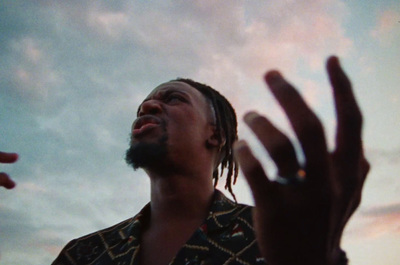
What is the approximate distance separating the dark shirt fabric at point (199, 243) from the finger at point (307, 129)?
76.2 inches

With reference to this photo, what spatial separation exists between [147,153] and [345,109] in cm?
292

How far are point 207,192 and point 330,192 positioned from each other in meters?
2.93

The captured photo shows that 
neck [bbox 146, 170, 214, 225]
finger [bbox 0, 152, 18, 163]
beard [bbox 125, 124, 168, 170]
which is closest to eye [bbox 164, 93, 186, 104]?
beard [bbox 125, 124, 168, 170]

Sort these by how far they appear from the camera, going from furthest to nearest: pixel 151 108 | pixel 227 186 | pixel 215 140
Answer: pixel 227 186 → pixel 215 140 → pixel 151 108

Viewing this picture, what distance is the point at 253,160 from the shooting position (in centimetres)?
135

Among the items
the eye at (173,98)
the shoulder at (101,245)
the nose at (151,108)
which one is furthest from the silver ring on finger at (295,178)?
the eye at (173,98)

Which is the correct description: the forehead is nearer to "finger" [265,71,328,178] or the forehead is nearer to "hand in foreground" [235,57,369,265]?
"hand in foreground" [235,57,369,265]

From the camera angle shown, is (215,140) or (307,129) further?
(215,140)

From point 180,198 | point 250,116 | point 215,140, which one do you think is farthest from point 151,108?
point 250,116

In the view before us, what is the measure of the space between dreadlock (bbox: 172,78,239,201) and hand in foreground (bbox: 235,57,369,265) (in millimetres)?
3389

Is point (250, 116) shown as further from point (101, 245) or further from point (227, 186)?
point (227, 186)

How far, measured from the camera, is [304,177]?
1.30 metres

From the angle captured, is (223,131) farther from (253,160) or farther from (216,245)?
(253,160)

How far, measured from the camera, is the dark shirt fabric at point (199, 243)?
306 cm
